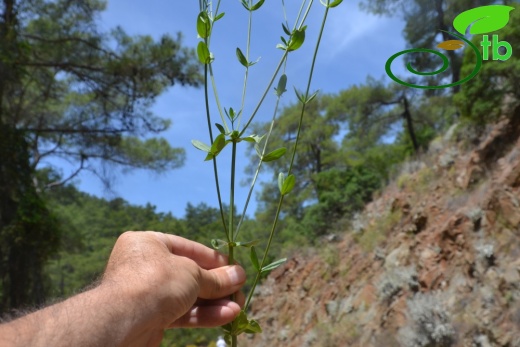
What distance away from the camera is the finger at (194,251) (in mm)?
681

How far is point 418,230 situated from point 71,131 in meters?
5.41

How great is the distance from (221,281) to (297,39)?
0.94 ft

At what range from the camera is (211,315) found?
23.2 inches

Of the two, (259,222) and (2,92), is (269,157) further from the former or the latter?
(259,222)

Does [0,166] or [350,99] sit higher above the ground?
[350,99]

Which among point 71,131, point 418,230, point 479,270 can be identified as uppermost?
point 71,131

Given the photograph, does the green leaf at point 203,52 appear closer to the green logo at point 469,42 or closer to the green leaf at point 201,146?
the green leaf at point 201,146

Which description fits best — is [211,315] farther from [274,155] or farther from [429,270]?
[429,270]

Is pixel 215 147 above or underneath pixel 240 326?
above

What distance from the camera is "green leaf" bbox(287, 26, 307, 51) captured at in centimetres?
55

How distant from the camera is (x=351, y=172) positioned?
10.4 meters

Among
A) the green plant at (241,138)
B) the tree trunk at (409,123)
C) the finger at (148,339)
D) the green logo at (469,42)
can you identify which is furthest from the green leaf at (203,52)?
the tree trunk at (409,123)

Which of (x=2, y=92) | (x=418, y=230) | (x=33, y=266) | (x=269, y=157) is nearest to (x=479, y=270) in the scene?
(x=418, y=230)

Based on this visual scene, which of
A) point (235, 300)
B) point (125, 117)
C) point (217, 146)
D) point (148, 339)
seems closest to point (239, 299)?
point (235, 300)
